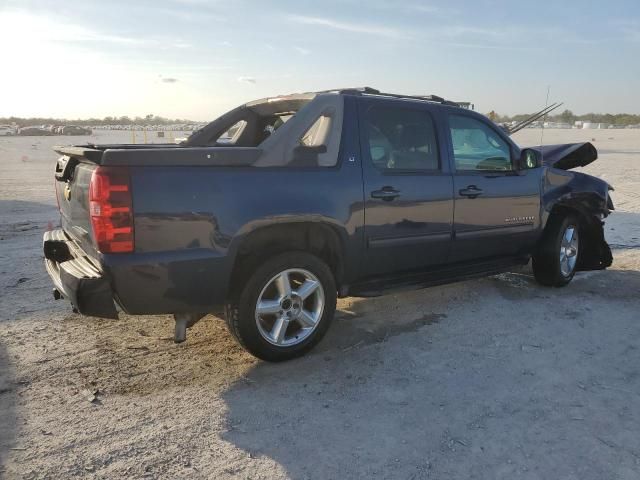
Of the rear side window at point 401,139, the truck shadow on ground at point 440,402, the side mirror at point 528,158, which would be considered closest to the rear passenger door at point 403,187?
the rear side window at point 401,139

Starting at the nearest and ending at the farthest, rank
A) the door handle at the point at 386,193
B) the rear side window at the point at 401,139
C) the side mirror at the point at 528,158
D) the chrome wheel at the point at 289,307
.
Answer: the chrome wheel at the point at 289,307 < the door handle at the point at 386,193 < the rear side window at the point at 401,139 < the side mirror at the point at 528,158

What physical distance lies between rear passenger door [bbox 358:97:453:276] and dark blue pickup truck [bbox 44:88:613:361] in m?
0.01

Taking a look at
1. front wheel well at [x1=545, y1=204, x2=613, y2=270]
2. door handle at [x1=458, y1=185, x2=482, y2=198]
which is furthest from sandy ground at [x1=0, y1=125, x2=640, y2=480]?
door handle at [x1=458, y1=185, x2=482, y2=198]

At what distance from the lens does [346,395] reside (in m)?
3.38

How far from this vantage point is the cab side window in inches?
187

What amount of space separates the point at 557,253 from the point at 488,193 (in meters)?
1.30

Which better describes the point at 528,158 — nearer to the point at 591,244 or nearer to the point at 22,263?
the point at 591,244

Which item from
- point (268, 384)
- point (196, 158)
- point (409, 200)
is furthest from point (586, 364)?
point (196, 158)

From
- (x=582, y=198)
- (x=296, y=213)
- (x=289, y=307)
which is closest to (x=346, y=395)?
(x=289, y=307)

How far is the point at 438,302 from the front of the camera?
207 inches

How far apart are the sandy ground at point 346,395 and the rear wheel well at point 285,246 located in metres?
0.66

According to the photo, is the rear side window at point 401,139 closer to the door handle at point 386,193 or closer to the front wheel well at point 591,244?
the door handle at point 386,193

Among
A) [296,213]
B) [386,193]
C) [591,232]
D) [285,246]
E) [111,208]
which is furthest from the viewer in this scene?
[591,232]

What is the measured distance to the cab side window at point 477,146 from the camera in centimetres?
475
